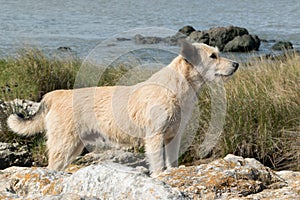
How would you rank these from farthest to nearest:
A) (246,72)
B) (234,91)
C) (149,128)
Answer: (246,72) < (234,91) < (149,128)

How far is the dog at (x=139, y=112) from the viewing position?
247 inches

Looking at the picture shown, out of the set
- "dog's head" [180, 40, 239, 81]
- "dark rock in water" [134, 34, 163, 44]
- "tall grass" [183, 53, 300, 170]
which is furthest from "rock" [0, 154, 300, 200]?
"dark rock in water" [134, 34, 163, 44]

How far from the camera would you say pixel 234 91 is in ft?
27.0

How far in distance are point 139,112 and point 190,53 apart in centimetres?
91

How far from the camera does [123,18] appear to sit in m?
35.3

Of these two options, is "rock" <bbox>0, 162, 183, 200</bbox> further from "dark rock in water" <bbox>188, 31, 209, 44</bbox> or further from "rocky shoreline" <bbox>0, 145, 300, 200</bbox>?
"dark rock in water" <bbox>188, 31, 209, 44</bbox>

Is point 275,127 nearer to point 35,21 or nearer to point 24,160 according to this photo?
point 24,160

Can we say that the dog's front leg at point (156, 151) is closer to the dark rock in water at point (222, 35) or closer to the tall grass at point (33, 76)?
the tall grass at point (33, 76)

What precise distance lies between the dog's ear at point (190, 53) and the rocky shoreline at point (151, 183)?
8.06 ft

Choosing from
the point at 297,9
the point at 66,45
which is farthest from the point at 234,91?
the point at 297,9

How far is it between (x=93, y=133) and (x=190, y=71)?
1.37 metres

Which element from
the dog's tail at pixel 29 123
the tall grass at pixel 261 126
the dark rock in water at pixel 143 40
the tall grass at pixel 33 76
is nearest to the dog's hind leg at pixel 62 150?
the dog's tail at pixel 29 123

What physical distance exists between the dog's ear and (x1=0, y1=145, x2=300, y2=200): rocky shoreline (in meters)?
2.46

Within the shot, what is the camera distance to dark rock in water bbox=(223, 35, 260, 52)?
26078 mm
